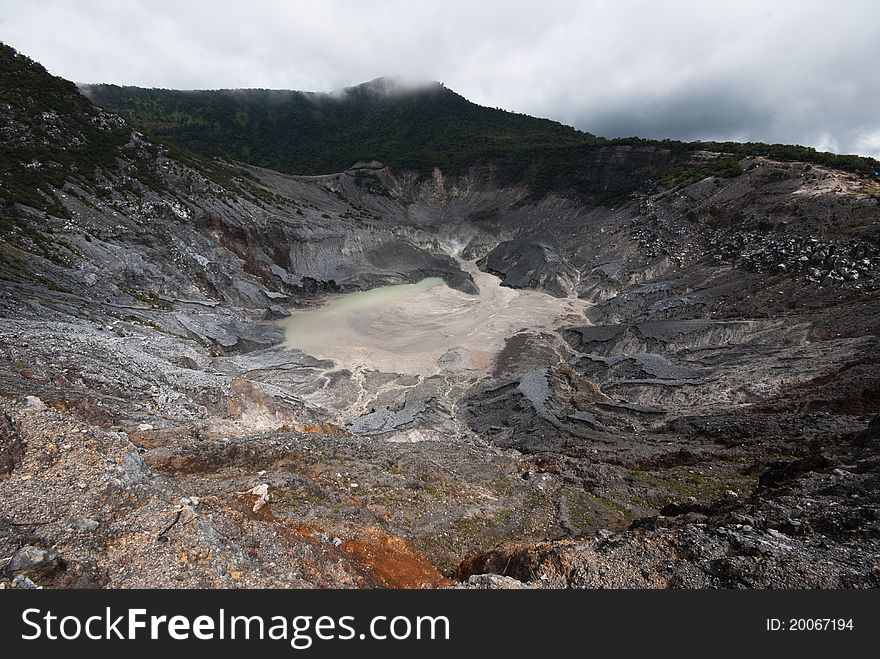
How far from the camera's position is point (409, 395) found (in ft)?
96.9

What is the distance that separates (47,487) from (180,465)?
451cm

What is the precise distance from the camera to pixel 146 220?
4197 centimetres

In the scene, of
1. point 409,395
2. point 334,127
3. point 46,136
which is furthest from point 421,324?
point 334,127

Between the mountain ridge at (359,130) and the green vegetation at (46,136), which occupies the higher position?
the mountain ridge at (359,130)

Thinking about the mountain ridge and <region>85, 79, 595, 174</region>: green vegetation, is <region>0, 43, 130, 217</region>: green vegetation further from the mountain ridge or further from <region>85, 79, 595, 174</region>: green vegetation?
<region>85, 79, 595, 174</region>: green vegetation

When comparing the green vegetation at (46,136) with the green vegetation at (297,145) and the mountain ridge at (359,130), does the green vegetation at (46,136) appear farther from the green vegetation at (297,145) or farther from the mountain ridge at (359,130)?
the mountain ridge at (359,130)

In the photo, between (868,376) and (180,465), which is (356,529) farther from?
(868,376)

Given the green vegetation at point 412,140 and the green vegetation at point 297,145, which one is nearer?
the green vegetation at point 297,145

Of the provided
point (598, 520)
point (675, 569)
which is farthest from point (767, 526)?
point (598, 520)

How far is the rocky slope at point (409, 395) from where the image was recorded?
29.4 feet

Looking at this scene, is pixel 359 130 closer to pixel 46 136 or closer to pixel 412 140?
pixel 412 140

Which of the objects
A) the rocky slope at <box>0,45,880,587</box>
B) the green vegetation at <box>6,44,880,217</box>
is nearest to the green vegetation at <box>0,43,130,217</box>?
the green vegetation at <box>6,44,880,217</box>

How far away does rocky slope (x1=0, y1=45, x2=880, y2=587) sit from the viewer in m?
8.97

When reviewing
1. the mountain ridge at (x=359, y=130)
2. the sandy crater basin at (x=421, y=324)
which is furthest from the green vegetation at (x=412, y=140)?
the sandy crater basin at (x=421, y=324)
